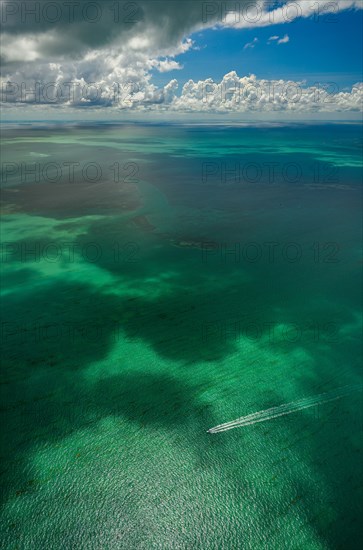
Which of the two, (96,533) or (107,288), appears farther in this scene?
(107,288)

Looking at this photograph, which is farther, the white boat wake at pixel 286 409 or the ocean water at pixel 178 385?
the white boat wake at pixel 286 409

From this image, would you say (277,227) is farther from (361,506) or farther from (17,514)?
(17,514)

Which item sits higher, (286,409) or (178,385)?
(178,385)

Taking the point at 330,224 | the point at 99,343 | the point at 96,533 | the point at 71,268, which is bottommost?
the point at 96,533

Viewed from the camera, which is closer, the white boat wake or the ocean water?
the ocean water

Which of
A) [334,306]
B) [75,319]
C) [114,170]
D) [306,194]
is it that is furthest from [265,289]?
[114,170]
